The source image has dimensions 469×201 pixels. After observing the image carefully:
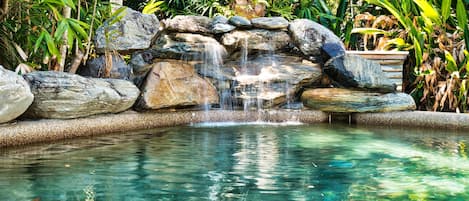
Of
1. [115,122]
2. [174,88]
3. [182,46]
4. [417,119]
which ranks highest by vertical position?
[182,46]

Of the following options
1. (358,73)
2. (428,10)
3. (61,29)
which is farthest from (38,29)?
(428,10)

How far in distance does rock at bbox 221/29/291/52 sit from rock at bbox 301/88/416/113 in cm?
97

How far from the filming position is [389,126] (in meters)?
5.82

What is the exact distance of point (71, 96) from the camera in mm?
4406

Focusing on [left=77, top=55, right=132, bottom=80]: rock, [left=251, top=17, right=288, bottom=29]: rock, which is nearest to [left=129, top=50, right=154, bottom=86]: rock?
[left=77, top=55, right=132, bottom=80]: rock

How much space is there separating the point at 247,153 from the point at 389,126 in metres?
2.59

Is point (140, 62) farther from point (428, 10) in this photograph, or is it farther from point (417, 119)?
point (428, 10)

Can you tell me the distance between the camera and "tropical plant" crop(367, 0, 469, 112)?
602cm

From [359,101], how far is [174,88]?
2116 millimetres

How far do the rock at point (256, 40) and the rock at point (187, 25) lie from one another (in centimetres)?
28

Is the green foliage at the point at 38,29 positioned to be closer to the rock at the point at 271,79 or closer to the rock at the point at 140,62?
the rock at the point at 140,62

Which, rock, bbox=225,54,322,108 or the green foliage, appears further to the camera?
rock, bbox=225,54,322,108

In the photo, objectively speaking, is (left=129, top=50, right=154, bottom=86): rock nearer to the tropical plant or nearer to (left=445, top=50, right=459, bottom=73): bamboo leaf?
the tropical plant

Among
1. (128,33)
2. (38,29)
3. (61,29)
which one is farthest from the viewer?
(128,33)
